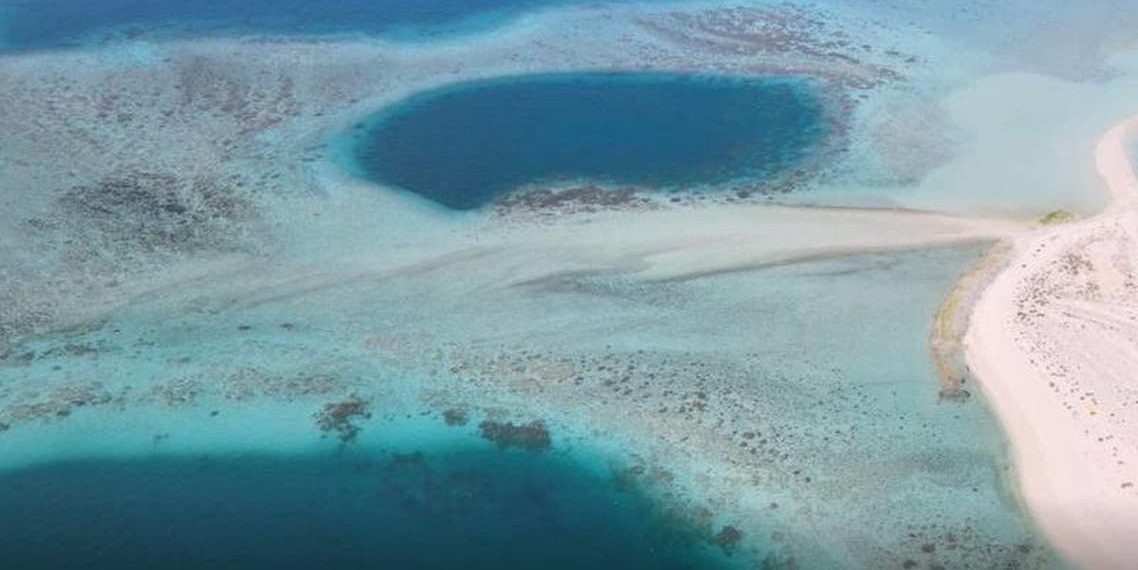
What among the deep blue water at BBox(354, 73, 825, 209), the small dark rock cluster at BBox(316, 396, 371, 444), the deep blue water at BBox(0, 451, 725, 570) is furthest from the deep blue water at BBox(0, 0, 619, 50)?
the deep blue water at BBox(0, 451, 725, 570)

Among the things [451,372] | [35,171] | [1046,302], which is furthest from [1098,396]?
[35,171]

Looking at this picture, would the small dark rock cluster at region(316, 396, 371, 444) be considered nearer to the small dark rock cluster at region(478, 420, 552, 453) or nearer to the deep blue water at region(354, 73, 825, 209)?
the small dark rock cluster at region(478, 420, 552, 453)

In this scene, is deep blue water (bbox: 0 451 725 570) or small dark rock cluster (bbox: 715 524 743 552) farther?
small dark rock cluster (bbox: 715 524 743 552)

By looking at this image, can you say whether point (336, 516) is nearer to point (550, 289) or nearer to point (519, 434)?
point (519, 434)

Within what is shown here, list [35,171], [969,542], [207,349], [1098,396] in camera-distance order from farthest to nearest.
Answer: [35,171]
[207,349]
[1098,396]
[969,542]

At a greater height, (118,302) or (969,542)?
(118,302)

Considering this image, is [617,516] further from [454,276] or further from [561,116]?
[561,116]

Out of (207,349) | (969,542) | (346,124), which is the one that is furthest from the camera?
(346,124)
